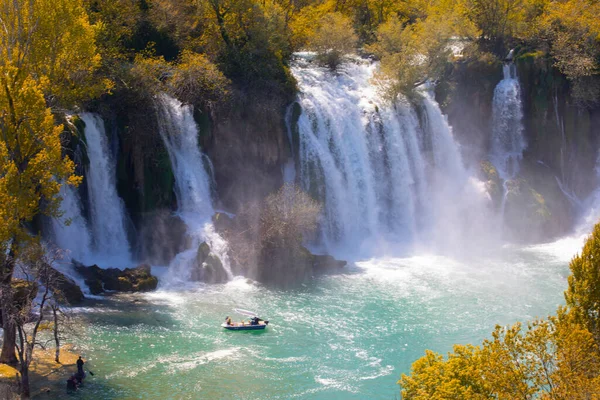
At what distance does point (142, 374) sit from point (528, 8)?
1449 inches

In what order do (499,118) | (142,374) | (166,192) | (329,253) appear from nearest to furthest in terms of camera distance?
(142,374) < (166,192) < (329,253) < (499,118)

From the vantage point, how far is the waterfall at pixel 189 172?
1148 inches

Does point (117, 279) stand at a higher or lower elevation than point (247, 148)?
lower

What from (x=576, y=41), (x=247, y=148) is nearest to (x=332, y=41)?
(x=247, y=148)

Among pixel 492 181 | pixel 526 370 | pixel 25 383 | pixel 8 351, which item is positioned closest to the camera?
pixel 526 370

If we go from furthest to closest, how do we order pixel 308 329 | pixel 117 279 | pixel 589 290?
pixel 117 279, pixel 308 329, pixel 589 290

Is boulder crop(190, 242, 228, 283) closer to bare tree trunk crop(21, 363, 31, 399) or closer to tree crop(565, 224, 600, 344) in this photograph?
bare tree trunk crop(21, 363, 31, 399)

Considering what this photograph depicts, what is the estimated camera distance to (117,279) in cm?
2573

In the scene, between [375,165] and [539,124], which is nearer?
[375,165]

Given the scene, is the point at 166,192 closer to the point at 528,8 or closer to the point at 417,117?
the point at 417,117

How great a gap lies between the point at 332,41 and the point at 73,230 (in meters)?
21.0

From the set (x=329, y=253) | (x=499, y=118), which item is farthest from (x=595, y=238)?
(x=499, y=118)

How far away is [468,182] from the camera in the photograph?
37.6 meters

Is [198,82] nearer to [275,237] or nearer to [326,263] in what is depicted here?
[275,237]
